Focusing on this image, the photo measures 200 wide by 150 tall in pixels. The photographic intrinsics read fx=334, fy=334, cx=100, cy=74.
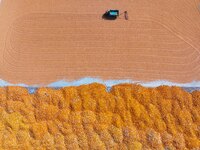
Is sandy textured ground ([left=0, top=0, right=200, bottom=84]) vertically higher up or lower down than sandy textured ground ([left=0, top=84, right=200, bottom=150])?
higher up

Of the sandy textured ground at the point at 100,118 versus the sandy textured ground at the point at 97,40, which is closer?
the sandy textured ground at the point at 100,118

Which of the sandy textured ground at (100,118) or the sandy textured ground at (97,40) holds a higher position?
the sandy textured ground at (97,40)

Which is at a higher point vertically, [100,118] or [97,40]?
[97,40]

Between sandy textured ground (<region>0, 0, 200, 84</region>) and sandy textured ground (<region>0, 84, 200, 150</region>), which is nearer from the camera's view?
sandy textured ground (<region>0, 84, 200, 150</region>)

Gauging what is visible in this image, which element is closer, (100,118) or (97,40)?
(100,118)
